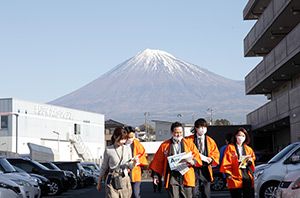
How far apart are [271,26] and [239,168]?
2278cm

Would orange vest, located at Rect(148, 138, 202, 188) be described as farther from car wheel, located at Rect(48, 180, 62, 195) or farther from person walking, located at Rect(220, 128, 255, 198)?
car wheel, located at Rect(48, 180, 62, 195)

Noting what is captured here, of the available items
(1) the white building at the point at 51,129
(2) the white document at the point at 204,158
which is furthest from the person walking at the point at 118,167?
(1) the white building at the point at 51,129

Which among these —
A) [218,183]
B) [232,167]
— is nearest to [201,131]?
[232,167]

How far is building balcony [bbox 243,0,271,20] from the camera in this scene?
123 feet

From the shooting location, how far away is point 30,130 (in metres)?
75.1

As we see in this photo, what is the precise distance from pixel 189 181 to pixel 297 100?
19426 mm

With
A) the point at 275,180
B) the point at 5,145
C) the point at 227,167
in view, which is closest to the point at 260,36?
the point at 275,180

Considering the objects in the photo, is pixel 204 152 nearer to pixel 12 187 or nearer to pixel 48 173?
pixel 12 187

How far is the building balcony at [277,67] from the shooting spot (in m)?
28.7

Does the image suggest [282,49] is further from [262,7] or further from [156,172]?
[156,172]

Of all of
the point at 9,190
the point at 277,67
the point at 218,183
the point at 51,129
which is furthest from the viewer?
the point at 51,129

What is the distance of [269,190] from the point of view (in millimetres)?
14320

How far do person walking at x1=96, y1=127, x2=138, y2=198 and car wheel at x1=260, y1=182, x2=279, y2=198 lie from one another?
215 inches

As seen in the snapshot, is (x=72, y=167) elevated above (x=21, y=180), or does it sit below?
above
